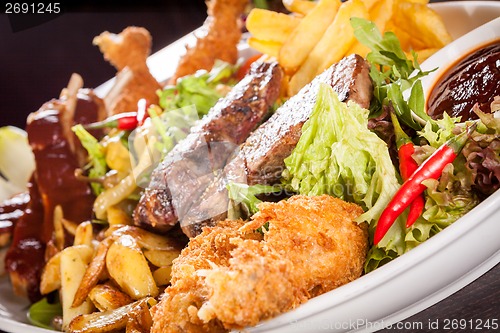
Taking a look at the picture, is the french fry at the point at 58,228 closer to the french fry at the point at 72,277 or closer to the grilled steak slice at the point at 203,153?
the french fry at the point at 72,277

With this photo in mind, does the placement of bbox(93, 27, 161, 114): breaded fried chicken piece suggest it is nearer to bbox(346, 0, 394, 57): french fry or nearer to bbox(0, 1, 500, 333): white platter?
bbox(346, 0, 394, 57): french fry

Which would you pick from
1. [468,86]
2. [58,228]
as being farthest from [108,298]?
[468,86]

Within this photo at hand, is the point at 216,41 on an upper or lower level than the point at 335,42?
lower

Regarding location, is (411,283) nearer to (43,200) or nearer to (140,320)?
(140,320)

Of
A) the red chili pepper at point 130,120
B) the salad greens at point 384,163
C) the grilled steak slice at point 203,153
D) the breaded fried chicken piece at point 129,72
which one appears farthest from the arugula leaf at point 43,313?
the salad greens at point 384,163

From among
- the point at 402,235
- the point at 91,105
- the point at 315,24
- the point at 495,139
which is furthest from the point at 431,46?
the point at 91,105

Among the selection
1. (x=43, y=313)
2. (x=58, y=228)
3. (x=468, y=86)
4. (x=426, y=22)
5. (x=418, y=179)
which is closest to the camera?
(x=418, y=179)

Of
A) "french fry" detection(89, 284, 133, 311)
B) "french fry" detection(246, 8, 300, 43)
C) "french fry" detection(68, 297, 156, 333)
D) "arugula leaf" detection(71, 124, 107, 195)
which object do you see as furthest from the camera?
"arugula leaf" detection(71, 124, 107, 195)

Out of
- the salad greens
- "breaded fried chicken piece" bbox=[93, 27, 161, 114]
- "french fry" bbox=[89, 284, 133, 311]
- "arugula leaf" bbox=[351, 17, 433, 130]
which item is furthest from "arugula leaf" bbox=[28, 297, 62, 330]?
"arugula leaf" bbox=[351, 17, 433, 130]
